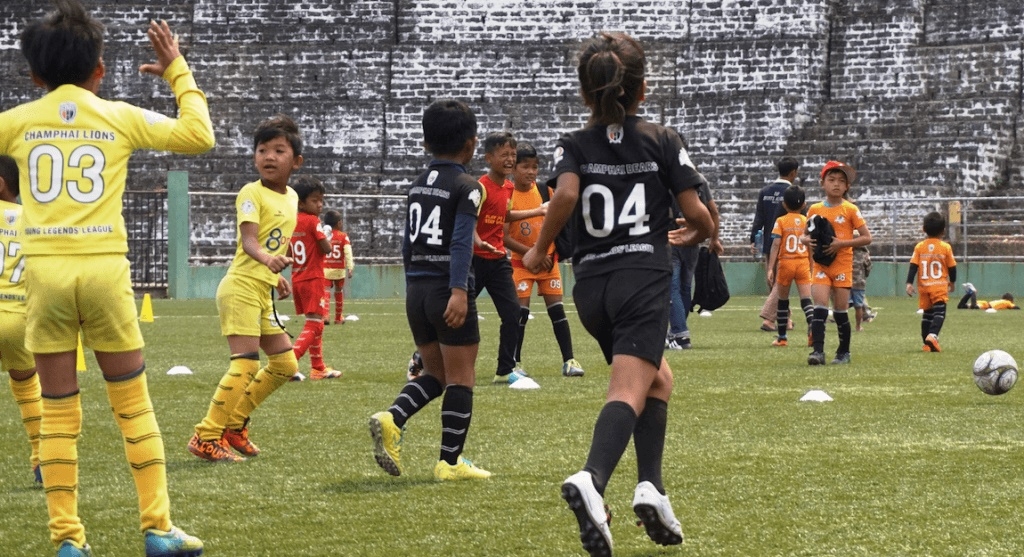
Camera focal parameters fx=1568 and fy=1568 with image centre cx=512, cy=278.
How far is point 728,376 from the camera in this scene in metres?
11.4

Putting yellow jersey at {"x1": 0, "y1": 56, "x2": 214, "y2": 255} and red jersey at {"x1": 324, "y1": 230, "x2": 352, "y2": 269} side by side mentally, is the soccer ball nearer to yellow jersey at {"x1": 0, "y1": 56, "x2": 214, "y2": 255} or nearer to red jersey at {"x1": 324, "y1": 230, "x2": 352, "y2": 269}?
yellow jersey at {"x1": 0, "y1": 56, "x2": 214, "y2": 255}

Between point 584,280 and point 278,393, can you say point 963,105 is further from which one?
point 584,280

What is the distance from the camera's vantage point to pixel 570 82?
110 ft

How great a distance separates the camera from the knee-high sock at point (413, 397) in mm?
6605

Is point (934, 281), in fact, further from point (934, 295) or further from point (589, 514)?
point (589, 514)

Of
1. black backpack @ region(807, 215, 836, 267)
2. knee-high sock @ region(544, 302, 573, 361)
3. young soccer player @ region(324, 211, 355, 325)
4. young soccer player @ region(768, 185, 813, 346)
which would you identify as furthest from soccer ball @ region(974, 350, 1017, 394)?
young soccer player @ region(324, 211, 355, 325)

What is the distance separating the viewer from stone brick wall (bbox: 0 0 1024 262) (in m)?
30.8

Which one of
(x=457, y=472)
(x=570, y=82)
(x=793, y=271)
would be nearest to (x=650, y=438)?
(x=457, y=472)

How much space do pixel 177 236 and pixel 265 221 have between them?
70.9ft

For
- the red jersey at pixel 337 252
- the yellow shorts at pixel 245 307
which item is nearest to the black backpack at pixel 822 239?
the yellow shorts at pixel 245 307

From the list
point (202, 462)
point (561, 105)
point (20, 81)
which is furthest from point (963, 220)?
point (202, 462)

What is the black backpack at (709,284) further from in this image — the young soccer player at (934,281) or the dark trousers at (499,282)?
the dark trousers at (499,282)

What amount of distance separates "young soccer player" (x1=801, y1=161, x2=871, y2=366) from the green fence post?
1802 cm

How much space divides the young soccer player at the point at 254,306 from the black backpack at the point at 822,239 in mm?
5744
